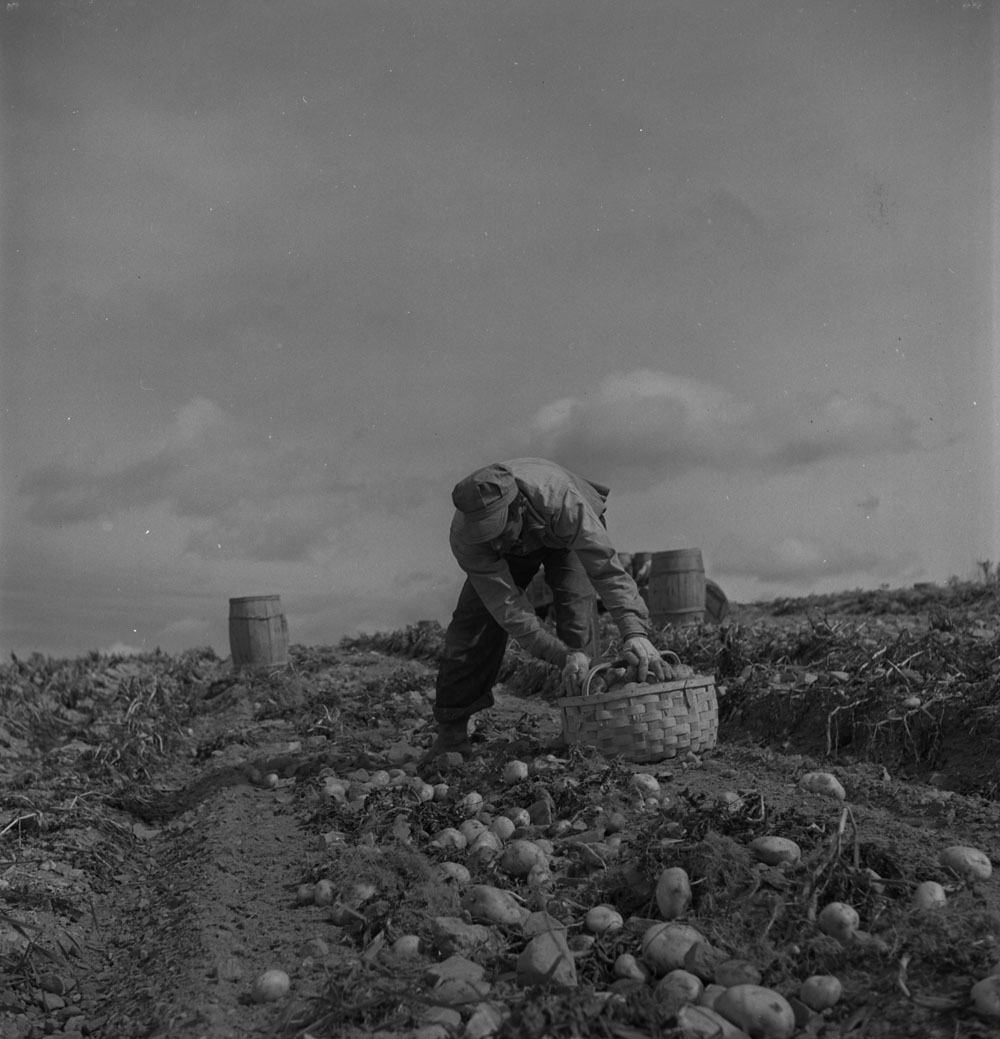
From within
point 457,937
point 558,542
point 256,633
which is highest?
point 558,542

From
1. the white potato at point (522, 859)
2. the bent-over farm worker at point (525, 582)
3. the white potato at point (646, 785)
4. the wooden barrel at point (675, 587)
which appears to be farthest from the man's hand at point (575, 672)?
the wooden barrel at point (675, 587)

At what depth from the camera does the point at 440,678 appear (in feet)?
18.6

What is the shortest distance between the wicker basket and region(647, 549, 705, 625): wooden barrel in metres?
4.78

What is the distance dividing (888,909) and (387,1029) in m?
1.38

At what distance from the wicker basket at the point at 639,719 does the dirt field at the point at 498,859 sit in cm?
11

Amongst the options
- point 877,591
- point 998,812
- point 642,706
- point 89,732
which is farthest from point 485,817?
point 877,591

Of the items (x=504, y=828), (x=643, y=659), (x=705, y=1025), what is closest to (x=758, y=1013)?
(x=705, y=1025)

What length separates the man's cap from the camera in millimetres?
4762

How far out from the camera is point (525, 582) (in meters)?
5.70

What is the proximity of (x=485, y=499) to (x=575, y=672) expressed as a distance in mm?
918

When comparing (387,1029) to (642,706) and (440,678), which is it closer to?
(642,706)

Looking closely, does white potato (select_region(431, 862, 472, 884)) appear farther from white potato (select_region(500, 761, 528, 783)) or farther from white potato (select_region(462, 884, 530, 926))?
white potato (select_region(500, 761, 528, 783))

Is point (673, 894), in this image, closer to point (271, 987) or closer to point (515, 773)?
point (271, 987)

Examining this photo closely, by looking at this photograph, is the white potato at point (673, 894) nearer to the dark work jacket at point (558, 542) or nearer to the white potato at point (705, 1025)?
the white potato at point (705, 1025)
